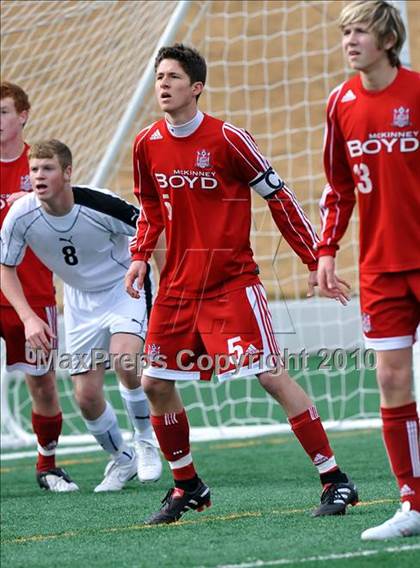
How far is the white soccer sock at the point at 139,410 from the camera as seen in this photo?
6527 mm

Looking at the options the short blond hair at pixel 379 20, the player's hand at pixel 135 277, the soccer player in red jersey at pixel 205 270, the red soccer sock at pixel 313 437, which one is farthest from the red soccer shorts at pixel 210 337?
the short blond hair at pixel 379 20

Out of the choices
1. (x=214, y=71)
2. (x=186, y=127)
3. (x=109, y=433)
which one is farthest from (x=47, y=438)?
(x=214, y=71)

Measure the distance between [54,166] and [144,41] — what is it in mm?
3116

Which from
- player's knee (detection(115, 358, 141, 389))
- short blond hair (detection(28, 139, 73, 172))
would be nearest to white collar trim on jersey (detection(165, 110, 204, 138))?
short blond hair (detection(28, 139, 73, 172))

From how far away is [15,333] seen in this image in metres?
6.96

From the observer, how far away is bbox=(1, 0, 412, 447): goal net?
906 centimetres

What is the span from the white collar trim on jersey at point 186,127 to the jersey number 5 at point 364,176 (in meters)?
1.01

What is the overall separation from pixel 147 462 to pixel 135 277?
173 centimetres

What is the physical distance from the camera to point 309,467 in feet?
23.6

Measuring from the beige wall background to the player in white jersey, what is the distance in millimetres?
2164

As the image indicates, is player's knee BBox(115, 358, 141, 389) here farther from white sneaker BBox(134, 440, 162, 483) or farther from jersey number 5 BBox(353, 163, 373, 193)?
jersey number 5 BBox(353, 163, 373, 193)

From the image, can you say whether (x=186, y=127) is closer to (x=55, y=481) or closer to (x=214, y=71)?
(x=55, y=481)

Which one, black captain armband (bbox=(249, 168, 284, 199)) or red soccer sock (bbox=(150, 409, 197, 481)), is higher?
black captain armband (bbox=(249, 168, 284, 199))

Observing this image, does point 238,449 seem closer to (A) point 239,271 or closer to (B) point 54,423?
(B) point 54,423
